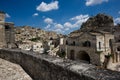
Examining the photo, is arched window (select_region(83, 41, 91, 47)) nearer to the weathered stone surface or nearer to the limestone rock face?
the limestone rock face

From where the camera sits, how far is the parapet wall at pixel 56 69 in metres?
2.60

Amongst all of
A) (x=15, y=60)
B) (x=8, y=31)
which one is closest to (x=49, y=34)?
(x=8, y=31)

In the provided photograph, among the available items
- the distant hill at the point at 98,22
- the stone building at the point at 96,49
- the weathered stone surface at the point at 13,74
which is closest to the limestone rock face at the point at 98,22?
the distant hill at the point at 98,22

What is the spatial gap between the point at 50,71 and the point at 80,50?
984 inches

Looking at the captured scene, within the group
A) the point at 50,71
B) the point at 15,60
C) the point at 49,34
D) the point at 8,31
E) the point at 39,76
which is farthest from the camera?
the point at 49,34

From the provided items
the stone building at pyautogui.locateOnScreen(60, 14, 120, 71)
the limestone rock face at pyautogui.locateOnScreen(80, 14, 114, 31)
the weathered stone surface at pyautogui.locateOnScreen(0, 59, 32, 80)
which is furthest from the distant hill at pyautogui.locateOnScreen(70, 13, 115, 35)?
the weathered stone surface at pyautogui.locateOnScreen(0, 59, 32, 80)

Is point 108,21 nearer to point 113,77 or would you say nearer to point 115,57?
point 115,57

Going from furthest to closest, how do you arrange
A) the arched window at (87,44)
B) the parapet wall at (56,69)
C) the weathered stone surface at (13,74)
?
1. the arched window at (87,44)
2. the weathered stone surface at (13,74)
3. the parapet wall at (56,69)

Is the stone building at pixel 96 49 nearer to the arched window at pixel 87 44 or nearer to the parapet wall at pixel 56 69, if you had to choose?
the arched window at pixel 87 44

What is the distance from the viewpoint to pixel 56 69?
12.1 feet

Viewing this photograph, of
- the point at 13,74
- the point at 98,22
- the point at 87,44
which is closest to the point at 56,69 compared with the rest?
the point at 13,74

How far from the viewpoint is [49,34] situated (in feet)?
283

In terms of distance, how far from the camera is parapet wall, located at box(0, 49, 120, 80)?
2603mm

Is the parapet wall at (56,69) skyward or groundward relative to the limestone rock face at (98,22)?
groundward
